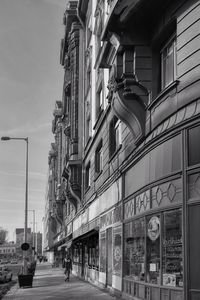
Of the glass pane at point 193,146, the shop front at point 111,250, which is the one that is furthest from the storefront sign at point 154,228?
the shop front at point 111,250

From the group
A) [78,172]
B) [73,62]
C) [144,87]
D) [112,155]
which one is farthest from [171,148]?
[73,62]

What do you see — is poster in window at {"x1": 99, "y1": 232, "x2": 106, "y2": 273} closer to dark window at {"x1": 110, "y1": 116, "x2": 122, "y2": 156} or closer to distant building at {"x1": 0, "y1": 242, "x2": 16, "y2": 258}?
dark window at {"x1": 110, "y1": 116, "x2": 122, "y2": 156}

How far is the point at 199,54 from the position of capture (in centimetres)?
1227

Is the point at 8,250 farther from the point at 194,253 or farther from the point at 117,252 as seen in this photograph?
the point at 194,253

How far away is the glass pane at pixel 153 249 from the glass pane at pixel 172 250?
602 millimetres

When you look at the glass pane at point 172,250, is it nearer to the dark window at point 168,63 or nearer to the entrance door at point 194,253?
the entrance door at point 194,253

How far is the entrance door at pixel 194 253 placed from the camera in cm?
1165

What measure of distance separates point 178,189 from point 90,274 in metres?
19.9

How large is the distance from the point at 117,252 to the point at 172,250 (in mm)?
7972

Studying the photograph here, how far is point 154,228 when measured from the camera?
15.0 meters

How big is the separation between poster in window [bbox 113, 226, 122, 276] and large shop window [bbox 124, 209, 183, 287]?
1539mm

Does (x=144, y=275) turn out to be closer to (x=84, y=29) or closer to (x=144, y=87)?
(x=144, y=87)

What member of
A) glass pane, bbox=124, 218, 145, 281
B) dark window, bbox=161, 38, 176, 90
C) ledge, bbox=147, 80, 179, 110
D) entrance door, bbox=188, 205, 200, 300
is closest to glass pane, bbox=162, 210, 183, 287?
entrance door, bbox=188, 205, 200, 300

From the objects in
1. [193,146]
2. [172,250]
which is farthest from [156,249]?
[193,146]
